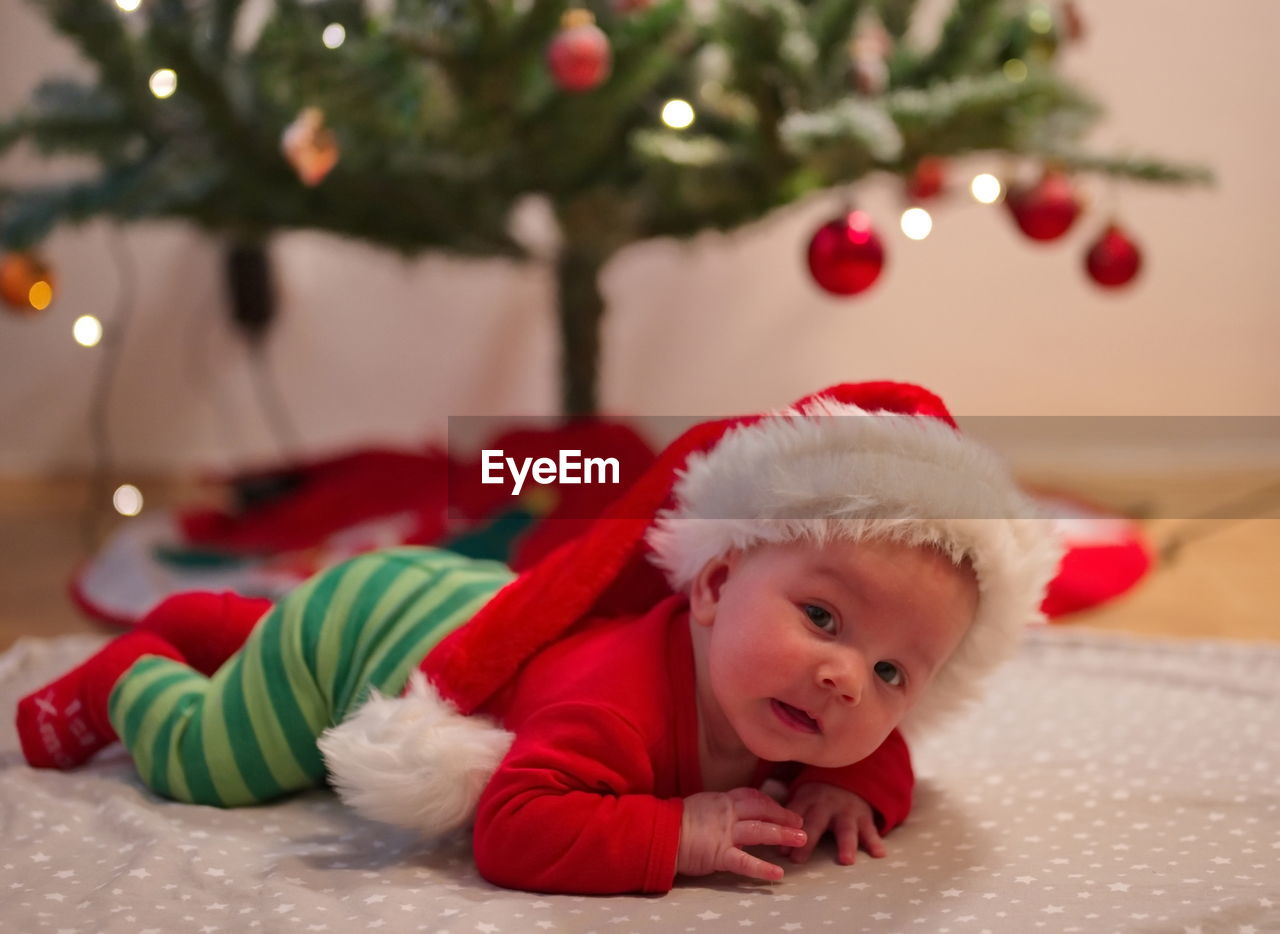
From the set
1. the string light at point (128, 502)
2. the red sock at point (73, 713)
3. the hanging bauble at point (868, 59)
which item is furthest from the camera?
the string light at point (128, 502)

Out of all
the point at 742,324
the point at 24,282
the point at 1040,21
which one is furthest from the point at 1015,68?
the point at 24,282

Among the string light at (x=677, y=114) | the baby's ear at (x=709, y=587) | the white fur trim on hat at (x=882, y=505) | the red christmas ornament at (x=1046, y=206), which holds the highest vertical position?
the string light at (x=677, y=114)

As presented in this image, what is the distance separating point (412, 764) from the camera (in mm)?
782

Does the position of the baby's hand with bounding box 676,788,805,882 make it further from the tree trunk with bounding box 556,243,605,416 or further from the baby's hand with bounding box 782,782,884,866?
the tree trunk with bounding box 556,243,605,416

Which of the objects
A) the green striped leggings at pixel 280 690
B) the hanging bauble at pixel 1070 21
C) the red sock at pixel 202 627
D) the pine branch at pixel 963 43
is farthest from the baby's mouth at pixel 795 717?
the hanging bauble at pixel 1070 21

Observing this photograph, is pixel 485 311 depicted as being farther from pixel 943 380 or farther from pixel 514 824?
pixel 514 824

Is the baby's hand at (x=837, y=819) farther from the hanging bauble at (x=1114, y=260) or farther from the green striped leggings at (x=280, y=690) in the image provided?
the hanging bauble at (x=1114, y=260)

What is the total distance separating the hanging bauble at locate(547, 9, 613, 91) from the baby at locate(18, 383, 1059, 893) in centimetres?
55

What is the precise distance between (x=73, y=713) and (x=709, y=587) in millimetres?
504

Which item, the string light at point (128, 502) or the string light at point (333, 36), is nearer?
the string light at point (333, 36)

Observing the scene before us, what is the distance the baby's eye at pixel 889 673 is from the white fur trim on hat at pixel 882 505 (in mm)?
73

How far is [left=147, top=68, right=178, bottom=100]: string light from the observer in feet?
4.69

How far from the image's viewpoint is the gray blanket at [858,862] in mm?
720

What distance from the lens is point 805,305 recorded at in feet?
7.84
